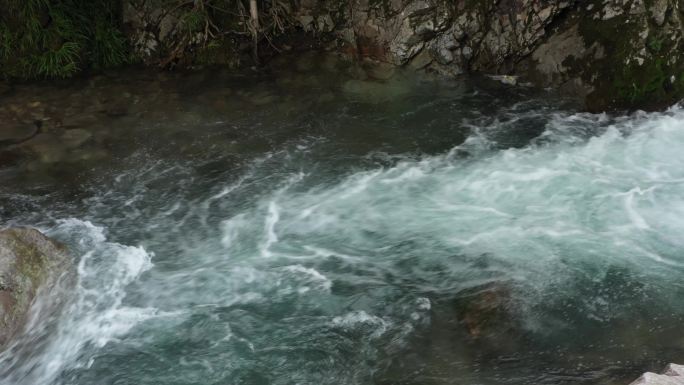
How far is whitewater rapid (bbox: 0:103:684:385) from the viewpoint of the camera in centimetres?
491

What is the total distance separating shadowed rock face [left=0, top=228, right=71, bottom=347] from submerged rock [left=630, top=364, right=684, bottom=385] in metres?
4.61

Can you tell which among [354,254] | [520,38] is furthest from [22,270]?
[520,38]

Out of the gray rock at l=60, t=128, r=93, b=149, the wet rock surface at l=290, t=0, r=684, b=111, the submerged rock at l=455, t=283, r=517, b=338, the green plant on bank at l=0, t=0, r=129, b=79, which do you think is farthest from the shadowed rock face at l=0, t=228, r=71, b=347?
the wet rock surface at l=290, t=0, r=684, b=111

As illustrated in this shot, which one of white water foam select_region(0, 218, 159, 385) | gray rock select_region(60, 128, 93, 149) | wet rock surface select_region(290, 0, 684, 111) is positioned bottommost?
white water foam select_region(0, 218, 159, 385)

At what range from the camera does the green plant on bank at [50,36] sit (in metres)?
9.37

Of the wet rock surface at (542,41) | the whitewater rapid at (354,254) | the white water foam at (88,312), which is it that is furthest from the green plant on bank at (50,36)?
the white water foam at (88,312)

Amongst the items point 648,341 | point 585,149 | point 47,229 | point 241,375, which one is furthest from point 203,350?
point 585,149

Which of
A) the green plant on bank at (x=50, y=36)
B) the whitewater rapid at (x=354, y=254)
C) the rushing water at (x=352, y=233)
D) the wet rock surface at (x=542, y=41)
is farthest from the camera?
the green plant on bank at (x=50, y=36)

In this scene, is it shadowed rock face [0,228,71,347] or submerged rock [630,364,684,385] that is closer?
submerged rock [630,364,684,385]

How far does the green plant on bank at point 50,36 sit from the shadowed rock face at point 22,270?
4.59m

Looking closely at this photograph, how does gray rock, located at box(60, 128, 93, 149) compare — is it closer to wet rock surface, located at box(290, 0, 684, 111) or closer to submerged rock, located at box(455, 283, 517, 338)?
wet rock surface, located at box(290, 0, 684, 111)

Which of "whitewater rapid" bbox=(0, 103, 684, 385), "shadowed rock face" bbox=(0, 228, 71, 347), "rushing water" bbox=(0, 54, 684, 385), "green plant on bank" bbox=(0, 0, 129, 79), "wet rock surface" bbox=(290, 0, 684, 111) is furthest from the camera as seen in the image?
"green plant on bank" bbox=(0, 0, 129, 79)

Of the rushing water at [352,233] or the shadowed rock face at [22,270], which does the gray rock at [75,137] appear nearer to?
the rushing water at [352,233]

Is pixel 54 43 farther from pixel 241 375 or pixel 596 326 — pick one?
pixel 596 326
